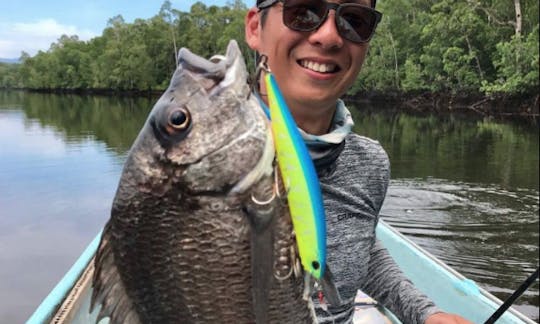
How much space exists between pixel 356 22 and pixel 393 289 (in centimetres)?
126

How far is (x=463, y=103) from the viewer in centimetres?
4153

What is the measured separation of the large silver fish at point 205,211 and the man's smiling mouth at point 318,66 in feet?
1.65

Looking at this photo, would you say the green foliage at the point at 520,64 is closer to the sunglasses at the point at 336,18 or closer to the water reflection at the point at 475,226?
the water reflection at the point at 475,226

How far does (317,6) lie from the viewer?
5.23 feet

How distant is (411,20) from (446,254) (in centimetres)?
4826

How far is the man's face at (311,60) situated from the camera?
1.64 meters

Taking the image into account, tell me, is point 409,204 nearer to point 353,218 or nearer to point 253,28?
point 353,218

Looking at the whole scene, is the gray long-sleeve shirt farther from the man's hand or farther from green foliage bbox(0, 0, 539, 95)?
green foliage bbox(0, 0, 539, 95)

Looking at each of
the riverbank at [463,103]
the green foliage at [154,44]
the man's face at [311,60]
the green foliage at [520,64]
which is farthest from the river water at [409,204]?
the green foliage at [154,44]

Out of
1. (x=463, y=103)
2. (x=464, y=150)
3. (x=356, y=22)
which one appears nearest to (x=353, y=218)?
(x=356, y=22)

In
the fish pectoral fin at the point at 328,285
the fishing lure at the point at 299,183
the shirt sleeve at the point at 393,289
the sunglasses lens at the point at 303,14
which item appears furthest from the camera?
the shirt sleeve at the point at 393,289

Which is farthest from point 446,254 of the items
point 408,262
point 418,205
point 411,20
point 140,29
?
point 140,29

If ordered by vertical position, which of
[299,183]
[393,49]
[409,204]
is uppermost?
[393,49]

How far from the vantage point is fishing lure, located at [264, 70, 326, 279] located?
1.12m
